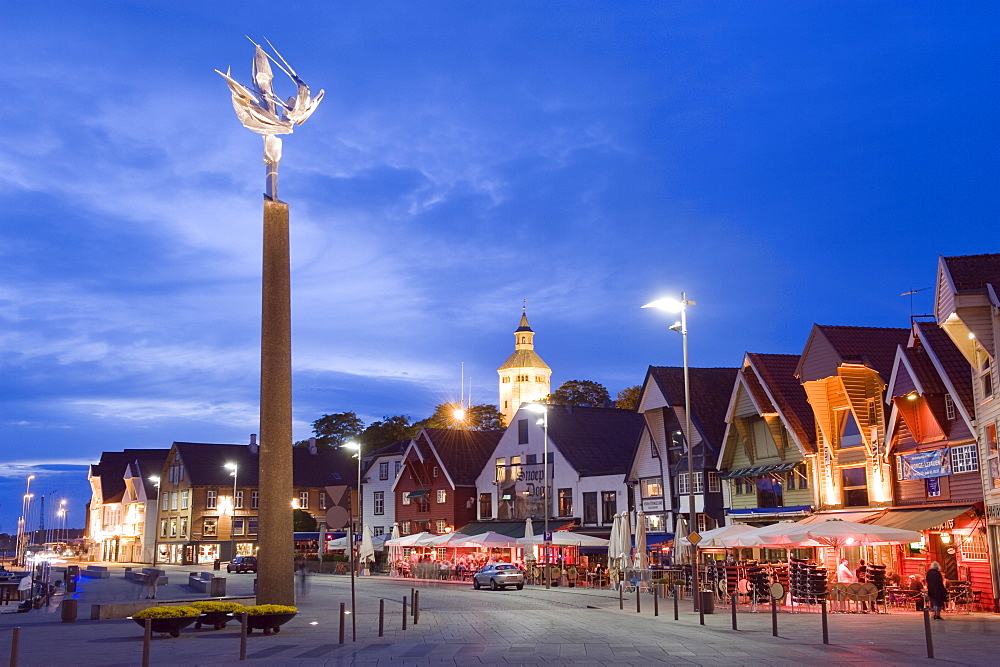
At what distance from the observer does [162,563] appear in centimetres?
10019

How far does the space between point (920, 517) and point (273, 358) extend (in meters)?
21.8

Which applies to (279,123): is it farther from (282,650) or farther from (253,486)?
(253,486)

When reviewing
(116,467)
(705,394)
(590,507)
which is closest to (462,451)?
(590,507)

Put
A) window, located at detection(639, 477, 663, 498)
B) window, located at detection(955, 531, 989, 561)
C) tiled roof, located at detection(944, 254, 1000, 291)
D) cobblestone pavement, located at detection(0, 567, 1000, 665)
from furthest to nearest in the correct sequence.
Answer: window, located at detection(639, 477, 663, 498) < window, located at detection(955, 531, 989, 561) < tiled roof, located at detection(944, 254, 1000, 291) < cobblestone pavement, located at detection(0, 567, 1000, 665)

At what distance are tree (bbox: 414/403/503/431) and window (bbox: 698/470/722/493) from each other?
2834 inches

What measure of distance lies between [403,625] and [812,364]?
23.4 meters

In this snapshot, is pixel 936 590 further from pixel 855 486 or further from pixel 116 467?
pixel 116 467

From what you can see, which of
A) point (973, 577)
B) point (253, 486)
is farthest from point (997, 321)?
point (253, 486)

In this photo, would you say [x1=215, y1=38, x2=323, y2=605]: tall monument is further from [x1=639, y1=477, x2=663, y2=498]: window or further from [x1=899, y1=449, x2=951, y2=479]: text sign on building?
[x1=639, y1=477, x2=663, y2=498]: window

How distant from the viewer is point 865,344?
40875 mm

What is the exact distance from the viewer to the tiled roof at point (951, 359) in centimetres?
3212

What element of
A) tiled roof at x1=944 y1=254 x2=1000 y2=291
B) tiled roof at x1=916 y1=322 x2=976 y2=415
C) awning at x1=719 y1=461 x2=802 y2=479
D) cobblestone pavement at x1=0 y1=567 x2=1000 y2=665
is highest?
tiled roof at x1=944 y1=254 x2=1000 y2=291

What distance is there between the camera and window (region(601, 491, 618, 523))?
58.4 metres

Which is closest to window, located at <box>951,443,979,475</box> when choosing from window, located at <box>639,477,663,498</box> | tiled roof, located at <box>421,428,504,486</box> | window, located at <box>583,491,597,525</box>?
window, located at <box>639,477,663,498</box>
